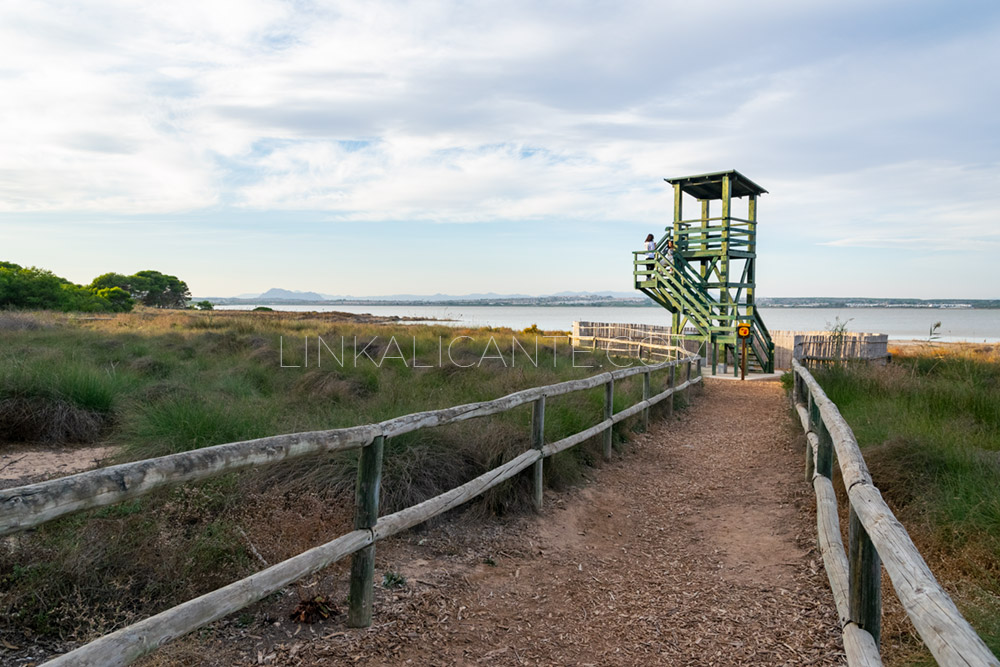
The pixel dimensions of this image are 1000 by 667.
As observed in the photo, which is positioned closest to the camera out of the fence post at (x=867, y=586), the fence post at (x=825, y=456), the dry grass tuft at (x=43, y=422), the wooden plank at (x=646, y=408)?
the fence post at (x=867, y=586)

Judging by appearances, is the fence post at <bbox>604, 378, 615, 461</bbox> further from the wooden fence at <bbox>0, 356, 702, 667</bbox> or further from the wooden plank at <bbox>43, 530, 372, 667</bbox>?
the wooden plank at <bbox>43, 530, 372, 667</bbox>

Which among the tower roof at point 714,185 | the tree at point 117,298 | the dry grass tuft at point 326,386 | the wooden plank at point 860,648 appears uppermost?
the tower roof at point 714,185

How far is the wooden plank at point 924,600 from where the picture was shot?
1.84m

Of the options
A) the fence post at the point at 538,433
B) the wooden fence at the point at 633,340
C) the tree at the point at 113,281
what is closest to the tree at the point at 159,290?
the tree at the point at 113,281

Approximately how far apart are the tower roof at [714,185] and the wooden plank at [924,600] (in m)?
19.1

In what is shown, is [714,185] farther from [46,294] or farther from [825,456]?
[46,294]

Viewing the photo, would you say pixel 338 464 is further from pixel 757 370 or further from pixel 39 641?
pixel 757 370

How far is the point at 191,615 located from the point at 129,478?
26.0 inches

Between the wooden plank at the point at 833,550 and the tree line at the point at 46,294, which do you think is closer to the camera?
the wooden plank at the point at 833,550

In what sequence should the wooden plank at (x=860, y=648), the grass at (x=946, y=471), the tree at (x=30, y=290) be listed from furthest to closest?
the tree at (x=30, y=290) → the grass at (x=946, y=471) → the wooden plank at (x=860, y=648)

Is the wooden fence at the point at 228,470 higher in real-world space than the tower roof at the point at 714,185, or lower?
lower

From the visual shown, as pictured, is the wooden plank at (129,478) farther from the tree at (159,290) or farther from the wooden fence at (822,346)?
the tree at (159,290)

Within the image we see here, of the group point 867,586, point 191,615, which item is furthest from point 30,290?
point 867,586

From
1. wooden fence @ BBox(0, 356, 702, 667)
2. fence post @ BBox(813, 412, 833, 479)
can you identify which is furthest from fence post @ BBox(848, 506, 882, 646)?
wooden fence @ BBox(0, 356, 702, 667)
